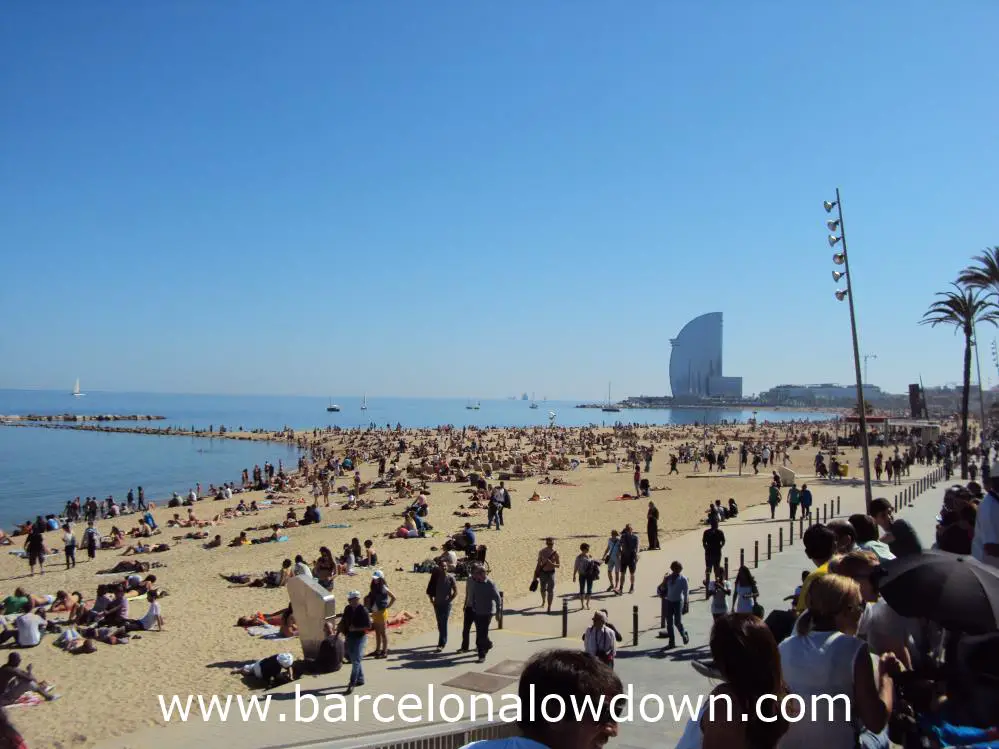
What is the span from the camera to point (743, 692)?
7.42 ft

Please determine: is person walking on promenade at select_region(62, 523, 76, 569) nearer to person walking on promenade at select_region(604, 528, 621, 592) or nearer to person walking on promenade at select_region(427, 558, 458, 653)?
person walking on promenade at select_region(427, 558, 458, 653)

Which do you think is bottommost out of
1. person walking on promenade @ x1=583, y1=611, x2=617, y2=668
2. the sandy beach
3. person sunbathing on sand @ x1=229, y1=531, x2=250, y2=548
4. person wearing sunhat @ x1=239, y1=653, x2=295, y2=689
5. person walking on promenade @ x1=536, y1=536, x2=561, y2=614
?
person sunbathing on sand @ x1=229, y1=531, x2=250, y2=548

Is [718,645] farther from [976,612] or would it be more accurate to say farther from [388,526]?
[388,526]

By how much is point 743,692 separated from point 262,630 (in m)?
11.0

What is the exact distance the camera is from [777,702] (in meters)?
2.26

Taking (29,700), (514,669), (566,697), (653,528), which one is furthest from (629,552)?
(566,697)

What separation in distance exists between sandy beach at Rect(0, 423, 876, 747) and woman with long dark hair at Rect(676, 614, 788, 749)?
774 centimetres

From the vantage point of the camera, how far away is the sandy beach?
8.95m

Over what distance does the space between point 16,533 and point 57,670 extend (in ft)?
68.7

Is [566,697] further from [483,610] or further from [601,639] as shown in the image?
[483,610]

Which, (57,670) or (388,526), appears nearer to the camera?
(57,670)

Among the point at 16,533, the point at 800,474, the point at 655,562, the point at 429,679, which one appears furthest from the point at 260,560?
the point at 800,474

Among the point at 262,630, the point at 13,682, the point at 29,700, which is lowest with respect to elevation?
the point at 262,630

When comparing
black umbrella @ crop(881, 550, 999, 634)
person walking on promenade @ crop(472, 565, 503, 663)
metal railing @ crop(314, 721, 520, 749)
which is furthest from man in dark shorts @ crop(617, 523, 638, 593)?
black umbrella @ crop(881, 550, 999, 634)
